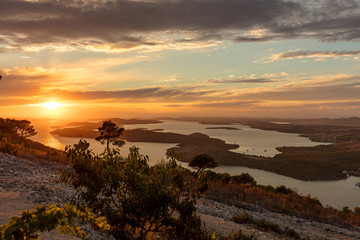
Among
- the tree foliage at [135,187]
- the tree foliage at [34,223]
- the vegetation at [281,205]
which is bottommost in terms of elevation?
the vegetation at [281,205]

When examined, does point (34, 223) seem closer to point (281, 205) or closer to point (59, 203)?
point (59, 203)

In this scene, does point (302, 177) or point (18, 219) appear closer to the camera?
point (18, 219)

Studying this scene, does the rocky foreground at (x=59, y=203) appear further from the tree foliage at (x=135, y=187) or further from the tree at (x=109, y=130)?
the tree at (x=109, y=130)

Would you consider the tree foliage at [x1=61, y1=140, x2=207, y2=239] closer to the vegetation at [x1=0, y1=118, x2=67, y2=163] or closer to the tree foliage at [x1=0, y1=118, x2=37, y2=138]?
the vegetation at [x1=0, y1=118, x2=67, y2=163]

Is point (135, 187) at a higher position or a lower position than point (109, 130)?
higher

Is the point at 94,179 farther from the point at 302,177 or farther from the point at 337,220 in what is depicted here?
the point at 302,177

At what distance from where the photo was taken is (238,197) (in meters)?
29.4

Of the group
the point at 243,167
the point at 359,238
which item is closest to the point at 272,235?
the point at 359,238

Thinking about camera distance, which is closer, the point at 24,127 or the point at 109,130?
the point at 109,130

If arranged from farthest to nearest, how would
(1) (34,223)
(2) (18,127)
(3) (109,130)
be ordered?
(2) (18,127) → (3) (109,130) → (1) (34,223)

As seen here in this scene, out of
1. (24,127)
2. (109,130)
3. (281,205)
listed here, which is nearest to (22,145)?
(109,130)

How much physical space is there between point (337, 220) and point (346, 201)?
3711 cm

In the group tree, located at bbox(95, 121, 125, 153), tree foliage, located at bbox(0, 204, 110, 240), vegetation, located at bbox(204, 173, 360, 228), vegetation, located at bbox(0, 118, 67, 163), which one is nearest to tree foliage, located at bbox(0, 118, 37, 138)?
vegetation, located at bbox(0, 118, 67, 163)

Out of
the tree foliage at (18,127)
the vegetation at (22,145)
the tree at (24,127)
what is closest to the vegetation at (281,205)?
the vegetation at (22,145)
